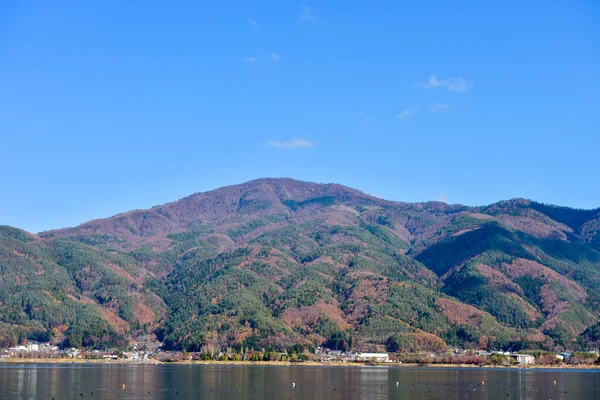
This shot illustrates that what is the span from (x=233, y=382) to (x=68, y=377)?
36500mm

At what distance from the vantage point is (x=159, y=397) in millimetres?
108688

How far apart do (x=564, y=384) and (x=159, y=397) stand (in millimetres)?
87572

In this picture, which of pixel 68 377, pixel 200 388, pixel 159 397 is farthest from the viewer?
pixel 68 377

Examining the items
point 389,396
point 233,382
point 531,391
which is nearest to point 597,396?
point 531,391

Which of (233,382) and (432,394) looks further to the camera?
(233,382)

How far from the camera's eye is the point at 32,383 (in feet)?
434

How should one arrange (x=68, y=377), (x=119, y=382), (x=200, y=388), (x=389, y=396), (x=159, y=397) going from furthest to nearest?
(x=68, y=377)
(x=119, y=382)
(x=200, y=388)
(x=389, y=396)
(x=159, y=397)

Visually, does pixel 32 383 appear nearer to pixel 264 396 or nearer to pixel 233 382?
pixel 233 382

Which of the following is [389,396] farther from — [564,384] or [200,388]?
[564,384]

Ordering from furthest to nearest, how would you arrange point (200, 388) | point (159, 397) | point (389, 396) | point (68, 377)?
point (68, 377)
point (200, 388)
point (389, 396)
point (159, 397)

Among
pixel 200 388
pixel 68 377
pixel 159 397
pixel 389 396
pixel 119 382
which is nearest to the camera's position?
pixel 159 397

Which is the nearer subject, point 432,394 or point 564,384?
point 432,394

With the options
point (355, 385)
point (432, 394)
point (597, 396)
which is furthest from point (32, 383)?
point (597, 396)

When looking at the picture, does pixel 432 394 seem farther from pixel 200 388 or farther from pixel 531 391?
pixel 200 388
